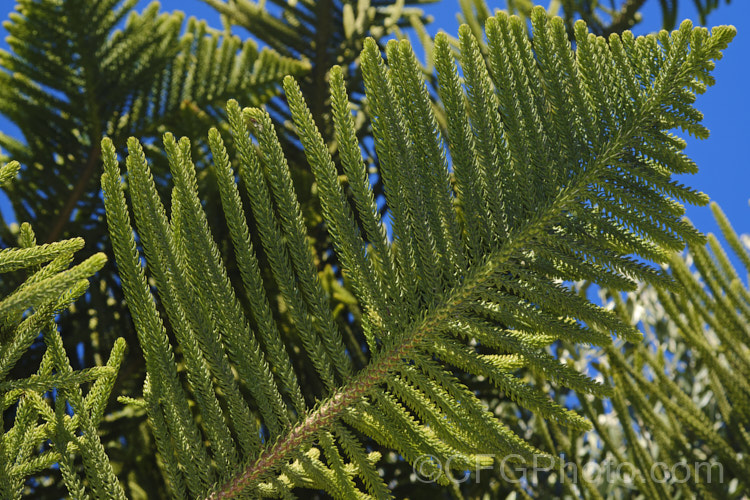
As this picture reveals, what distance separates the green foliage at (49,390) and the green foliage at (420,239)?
0.05 m

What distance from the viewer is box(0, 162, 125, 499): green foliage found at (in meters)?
0.54

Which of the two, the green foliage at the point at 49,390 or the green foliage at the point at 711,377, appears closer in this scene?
the green foliage at the point at 49,390

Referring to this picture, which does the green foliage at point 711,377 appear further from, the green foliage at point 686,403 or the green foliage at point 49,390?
the green foliage at point 49,390

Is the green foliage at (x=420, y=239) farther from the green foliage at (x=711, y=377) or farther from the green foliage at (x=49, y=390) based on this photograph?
the green foliage at (x=711, y=377)

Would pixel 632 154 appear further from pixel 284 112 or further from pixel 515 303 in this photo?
pixel 284 112

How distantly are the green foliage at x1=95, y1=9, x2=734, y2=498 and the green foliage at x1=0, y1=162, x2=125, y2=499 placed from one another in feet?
0.15

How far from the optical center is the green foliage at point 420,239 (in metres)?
0.59

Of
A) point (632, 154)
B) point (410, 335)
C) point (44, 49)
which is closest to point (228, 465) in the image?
point (410, 335)

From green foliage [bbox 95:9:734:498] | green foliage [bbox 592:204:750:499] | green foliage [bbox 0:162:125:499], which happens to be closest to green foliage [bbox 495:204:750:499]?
green foliage [bbox 592:204:750:499]

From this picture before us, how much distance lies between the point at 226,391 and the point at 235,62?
100cm

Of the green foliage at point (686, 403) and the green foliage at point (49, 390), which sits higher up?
Answer: the green foliage at point (49, 390)

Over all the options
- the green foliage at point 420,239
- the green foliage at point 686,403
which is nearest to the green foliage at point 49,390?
the green foliage at point 420,239

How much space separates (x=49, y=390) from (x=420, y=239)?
0.32 m

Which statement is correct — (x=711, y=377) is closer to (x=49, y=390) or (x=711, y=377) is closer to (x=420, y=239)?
(x=420, y=239)
